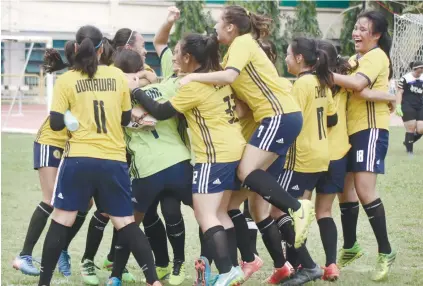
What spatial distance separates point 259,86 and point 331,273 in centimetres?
165

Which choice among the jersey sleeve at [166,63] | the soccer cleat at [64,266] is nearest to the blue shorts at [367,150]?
the jersey sleeve at [166,63]

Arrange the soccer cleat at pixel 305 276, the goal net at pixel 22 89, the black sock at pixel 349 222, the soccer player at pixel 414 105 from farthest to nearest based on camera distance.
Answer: the goal net at pixel 22 89
the soccer player at pixel 414 105
the black sock at pixel 349 222
the soccer cleat at pixel 305 276

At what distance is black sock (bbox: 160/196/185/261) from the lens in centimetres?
630

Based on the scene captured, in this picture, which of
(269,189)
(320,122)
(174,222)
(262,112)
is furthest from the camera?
(320,122)

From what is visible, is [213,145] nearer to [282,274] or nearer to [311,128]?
[311,128]

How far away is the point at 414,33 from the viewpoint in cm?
2589

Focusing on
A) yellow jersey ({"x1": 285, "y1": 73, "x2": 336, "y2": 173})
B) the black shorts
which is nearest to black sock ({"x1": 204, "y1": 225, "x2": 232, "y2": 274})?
yellow jersey ({"x1": 285, "y1": 73, "x2": 336, "y2": 173})

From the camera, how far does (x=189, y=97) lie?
5844 millimetres

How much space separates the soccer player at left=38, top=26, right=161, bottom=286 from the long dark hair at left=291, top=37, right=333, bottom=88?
144 cm

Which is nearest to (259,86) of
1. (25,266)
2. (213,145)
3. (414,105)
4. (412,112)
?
(213,145)

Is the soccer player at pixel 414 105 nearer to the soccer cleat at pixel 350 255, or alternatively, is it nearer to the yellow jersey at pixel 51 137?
the soccer cleat at pixel 350 255

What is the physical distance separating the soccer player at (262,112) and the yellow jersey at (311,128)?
0.31m

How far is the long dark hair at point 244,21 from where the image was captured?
609cm

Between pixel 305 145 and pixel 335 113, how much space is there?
0.38 metres
